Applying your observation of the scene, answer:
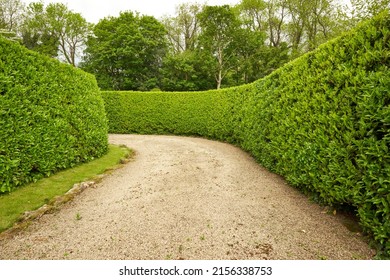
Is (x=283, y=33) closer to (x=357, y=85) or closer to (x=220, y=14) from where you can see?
(x=220, y=14)

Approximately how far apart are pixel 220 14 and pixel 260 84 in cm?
2306

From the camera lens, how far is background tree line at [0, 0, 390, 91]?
90.6 ft

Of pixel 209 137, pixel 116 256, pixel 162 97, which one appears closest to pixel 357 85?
pixel 116 256

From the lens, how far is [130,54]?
2836cm

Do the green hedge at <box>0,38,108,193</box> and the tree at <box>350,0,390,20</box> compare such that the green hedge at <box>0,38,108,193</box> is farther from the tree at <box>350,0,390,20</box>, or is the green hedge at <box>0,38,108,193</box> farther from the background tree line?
the background tree line

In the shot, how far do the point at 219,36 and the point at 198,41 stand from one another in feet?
10.1

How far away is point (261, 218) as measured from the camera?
3.77 metres

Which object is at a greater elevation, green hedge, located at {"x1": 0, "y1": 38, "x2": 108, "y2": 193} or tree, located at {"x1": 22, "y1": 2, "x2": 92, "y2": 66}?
tree, located at {"x1": 22, "y1": 2, "x2": 92, "y2": 66}

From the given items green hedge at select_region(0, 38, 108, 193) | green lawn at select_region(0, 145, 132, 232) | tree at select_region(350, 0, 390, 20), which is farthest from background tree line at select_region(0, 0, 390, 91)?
green lawn at select_region(0, 145, 132, 232)

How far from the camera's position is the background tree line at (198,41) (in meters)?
27.6

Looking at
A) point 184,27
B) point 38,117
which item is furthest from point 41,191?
point 184,27

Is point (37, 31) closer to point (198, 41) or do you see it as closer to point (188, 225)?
point (198, 41)

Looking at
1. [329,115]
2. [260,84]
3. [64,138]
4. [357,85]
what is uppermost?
[260,84]

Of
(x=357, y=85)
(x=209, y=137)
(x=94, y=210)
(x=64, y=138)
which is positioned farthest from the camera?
(x=209, y=137)
